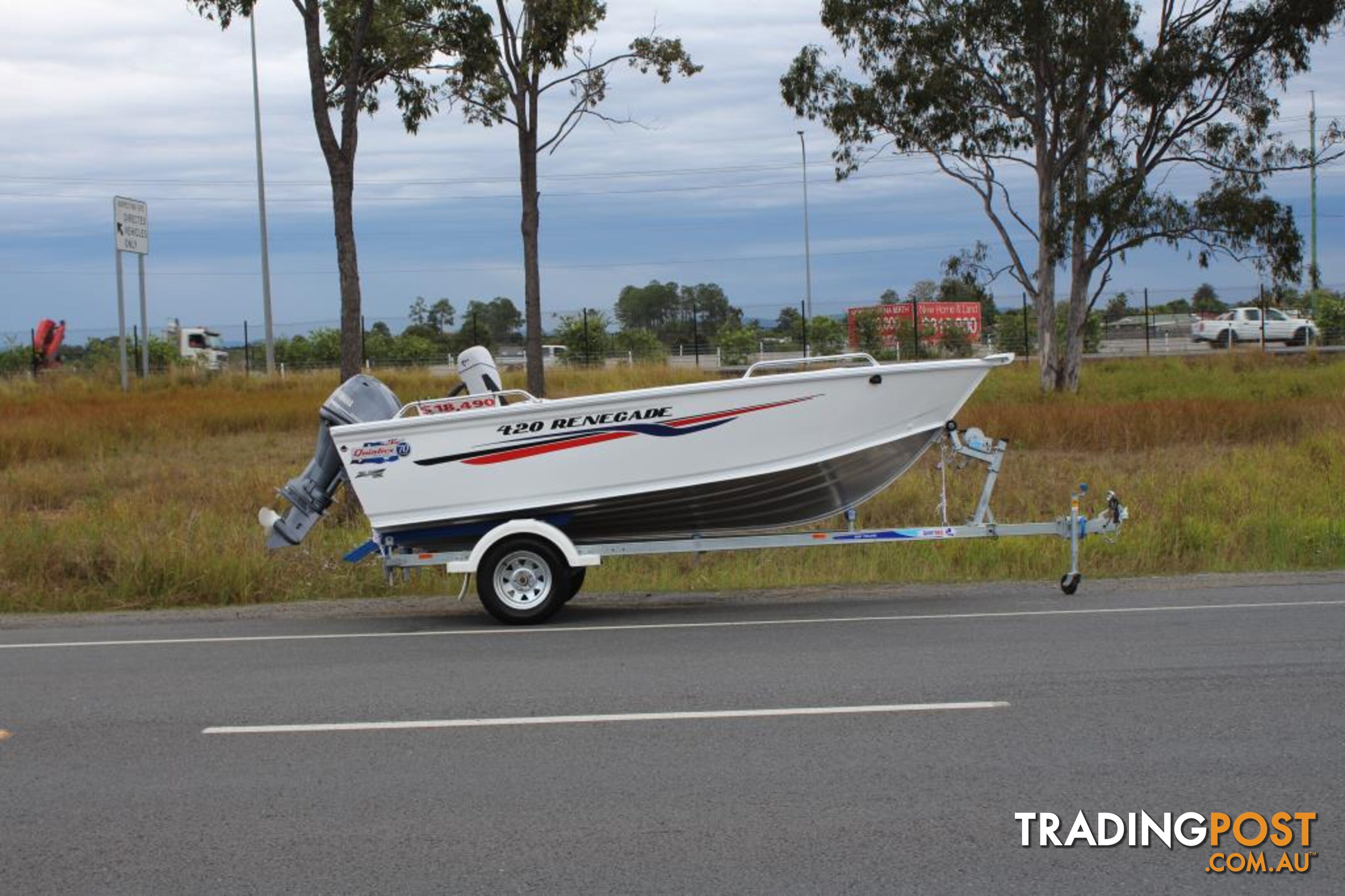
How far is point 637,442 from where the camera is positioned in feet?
33.3

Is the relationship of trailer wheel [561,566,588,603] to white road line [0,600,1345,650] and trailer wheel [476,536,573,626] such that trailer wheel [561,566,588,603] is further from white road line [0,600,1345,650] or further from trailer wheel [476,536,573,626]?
white road line [0,600,1345,650]

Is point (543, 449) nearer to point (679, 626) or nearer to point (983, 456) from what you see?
point (679, 626)

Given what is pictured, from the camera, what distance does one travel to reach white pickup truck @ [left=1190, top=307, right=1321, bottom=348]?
49.5 m

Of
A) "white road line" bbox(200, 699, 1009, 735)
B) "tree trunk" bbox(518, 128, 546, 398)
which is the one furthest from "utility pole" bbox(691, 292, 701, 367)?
"white road line" bbox(200, 699, 1009, 735)

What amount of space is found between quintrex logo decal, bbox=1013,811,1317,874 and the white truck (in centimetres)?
4846

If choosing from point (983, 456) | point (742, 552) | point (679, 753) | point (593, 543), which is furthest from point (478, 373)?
point (679, 753)

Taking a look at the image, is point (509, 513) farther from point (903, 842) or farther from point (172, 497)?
point (172, 497)

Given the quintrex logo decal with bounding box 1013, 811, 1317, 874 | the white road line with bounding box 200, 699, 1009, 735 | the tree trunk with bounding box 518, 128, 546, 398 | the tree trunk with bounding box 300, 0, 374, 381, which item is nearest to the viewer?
the quintrex logo decal with bounding box 1013, 811, 1317, 874

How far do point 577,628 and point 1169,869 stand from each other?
19.0 feet

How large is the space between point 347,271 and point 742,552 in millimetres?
6369

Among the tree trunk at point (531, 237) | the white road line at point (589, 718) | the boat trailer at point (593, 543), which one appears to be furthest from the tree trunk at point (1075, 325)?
the white road line at point (589, 718)

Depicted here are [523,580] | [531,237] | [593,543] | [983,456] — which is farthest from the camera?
[531,237]

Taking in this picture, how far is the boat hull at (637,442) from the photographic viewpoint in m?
10.1

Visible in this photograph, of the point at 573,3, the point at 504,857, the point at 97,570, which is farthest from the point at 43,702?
the point at 573,3
